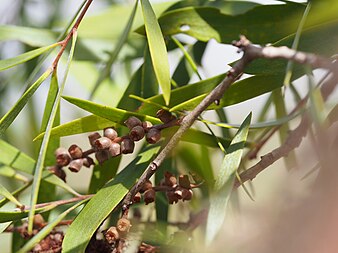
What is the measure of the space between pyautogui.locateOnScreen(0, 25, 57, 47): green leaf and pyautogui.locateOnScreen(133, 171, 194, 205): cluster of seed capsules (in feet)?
0.85

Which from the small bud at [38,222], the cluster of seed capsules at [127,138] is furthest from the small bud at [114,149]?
the small bud at [38,222]

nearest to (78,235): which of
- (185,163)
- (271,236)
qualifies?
(271,236)

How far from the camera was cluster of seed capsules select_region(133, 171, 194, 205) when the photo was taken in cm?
48

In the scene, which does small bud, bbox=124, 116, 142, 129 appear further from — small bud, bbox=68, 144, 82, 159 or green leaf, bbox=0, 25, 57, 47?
green leaf, bbox=0, 25, 57, 47

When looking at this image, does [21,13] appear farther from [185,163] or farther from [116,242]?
[116,242]

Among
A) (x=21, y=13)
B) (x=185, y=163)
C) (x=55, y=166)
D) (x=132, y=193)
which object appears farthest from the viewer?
(x=21, y=13)

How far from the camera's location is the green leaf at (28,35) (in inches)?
26.6

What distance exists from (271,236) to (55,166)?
271 mm

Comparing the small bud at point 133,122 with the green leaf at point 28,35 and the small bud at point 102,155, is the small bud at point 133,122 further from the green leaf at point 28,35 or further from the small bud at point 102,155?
the green leaf at point 28,35

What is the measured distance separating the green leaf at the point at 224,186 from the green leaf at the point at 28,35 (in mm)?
309

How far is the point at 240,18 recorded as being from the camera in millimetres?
573

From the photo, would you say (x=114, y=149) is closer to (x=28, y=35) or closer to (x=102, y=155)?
(x=102, y=155)

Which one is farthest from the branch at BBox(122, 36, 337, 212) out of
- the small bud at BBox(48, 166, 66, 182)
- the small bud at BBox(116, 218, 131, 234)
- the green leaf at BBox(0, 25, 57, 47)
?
the green leaf at BBox(0, 25, 57, 47)

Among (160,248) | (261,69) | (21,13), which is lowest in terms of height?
(160,248)
